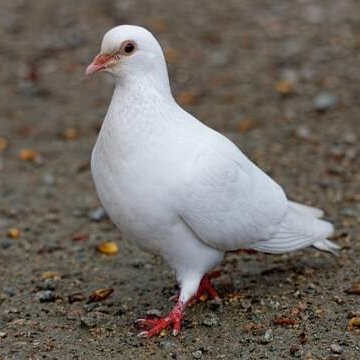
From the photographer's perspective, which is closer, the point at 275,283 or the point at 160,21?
the point at 275,283

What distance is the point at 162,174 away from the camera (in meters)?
5.15

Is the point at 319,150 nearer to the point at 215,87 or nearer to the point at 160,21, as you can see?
the point at 215,87

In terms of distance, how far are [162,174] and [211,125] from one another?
4266mm

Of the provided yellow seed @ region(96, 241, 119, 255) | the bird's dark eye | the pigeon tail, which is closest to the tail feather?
the pigeon tail

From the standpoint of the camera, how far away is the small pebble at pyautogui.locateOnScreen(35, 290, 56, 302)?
20.3ft

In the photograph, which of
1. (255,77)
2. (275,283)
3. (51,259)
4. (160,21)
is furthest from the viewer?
(160,21)

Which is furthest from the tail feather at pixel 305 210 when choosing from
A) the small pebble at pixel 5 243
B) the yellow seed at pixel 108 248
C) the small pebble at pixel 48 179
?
the small pebble at pixel 48 179

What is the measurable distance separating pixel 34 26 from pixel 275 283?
688cm

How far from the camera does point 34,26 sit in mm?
12117

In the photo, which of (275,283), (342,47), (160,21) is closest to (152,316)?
(275,283)

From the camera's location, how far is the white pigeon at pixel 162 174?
5191 mm

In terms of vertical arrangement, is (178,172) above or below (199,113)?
above

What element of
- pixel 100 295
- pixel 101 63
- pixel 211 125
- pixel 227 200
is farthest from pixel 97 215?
pixel 101 63

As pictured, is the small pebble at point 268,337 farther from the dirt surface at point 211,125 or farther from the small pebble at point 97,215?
the small pebble at point 97,215
